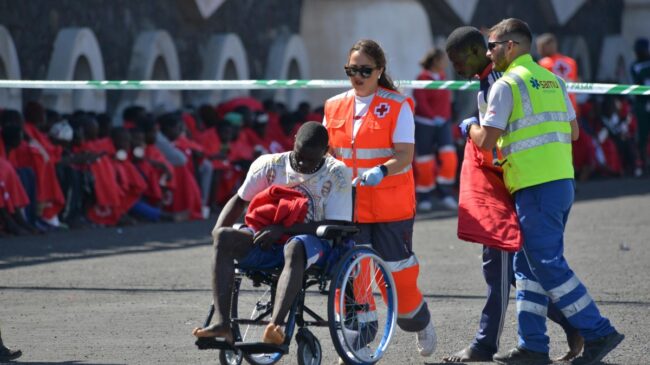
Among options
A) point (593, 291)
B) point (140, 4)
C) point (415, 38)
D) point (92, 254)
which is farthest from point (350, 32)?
point (593, 291)

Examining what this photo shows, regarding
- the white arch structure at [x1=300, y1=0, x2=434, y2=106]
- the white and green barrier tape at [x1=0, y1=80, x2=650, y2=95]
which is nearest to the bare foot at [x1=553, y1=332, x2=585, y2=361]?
the white and green barrier tape at [x1=0, y1=80, x2=650, y2=95]

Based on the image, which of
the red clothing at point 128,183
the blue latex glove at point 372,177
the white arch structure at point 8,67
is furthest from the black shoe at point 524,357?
the white arch structure at point 8,67

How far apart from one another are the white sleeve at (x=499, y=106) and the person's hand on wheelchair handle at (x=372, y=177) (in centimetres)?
53

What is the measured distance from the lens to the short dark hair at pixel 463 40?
24.9ft

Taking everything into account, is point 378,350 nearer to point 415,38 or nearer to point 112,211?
point 112,211

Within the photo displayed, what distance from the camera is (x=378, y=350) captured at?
737 centimetres

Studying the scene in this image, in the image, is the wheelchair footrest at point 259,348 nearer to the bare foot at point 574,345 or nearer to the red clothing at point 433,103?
the bare foot at point 574,345

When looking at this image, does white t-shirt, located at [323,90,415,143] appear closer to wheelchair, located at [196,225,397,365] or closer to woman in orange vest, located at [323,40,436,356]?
woman in orange vest, located at [323,40,436,356]

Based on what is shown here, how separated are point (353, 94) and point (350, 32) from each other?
572 inches

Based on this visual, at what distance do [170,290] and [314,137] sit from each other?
319cm

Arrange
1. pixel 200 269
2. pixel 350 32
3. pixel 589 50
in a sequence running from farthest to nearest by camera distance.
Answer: pixel 589 50, pixel 350 32, pixel 200 269

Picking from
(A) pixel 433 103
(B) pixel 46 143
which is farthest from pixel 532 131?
(A) pixel 433 103

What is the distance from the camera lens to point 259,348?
6.83 metres

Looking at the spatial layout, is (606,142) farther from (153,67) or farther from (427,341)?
(427,341)
